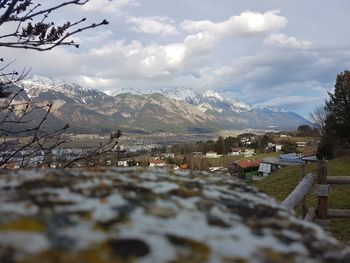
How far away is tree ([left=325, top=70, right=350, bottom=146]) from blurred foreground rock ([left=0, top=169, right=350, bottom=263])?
42530mm

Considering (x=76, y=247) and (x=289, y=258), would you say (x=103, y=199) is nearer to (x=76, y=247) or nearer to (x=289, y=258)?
(x=76, y=247)

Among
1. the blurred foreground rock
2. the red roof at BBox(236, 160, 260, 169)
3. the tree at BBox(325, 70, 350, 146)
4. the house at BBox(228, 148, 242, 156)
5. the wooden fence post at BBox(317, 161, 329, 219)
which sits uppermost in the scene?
the tree at BBox(325, 70, 350, 146)

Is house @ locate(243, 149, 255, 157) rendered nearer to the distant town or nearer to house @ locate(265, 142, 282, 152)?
the distant town

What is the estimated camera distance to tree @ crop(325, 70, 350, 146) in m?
41.6

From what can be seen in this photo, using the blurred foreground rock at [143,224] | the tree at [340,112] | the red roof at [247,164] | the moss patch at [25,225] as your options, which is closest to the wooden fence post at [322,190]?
the blurred foreground rock at [143,224]

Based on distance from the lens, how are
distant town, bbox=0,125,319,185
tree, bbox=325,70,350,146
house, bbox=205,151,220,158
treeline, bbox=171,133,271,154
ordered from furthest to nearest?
treeline, bbox=171,133,271,154, house, bbox=205,151,220,158, tree, bbox=325,70,350,146, distant town, bbox=0,125,319,185

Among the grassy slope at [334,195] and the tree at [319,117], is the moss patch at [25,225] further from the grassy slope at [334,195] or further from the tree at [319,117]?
the tree at [319,117]

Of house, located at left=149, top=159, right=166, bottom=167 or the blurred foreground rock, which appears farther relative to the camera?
house, located at left=149, top=159, right=166, bottom=167

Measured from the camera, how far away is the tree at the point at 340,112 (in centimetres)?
4158

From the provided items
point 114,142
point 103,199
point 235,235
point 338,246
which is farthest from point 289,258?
point 114,142

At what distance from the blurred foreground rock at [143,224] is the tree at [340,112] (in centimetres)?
4253

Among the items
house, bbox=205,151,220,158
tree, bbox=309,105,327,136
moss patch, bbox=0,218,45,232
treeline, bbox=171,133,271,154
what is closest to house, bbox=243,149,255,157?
treeline, bbox=171,133,271,154

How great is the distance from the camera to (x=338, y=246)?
5.21 feet

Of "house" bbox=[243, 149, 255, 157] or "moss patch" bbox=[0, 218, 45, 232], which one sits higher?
"moss patch" bbox=[0, 218, 45, 232]
